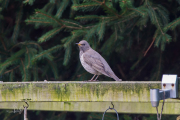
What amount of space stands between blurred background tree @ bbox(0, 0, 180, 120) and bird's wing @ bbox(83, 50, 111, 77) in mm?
134

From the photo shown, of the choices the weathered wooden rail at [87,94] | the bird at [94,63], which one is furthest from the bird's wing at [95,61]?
the weathered wooden rail at [87,94]

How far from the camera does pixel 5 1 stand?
12.8 feet

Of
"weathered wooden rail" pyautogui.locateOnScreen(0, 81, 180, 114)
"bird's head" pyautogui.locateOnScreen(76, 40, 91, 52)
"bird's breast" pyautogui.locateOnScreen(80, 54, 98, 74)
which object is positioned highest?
"bird's head" pyautogui.locateOnScreen(76, 40, 91, 52)

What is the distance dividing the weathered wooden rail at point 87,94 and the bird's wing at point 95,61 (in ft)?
6.50

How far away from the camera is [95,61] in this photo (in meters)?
3.85

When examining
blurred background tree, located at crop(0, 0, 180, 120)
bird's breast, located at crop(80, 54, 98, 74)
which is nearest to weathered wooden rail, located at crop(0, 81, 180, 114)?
blurred background tree, located at crop(0, 0, 180, 120)

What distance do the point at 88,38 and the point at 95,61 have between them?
55 cm

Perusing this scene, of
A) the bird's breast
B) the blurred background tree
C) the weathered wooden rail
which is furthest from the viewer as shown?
the bird's breast

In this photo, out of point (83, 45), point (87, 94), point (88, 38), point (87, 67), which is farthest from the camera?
point (83, 45)

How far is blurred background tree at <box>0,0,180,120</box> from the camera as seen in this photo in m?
3.29

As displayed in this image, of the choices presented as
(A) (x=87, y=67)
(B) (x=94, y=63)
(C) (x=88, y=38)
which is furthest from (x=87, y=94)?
(B) (x=94, y=63)

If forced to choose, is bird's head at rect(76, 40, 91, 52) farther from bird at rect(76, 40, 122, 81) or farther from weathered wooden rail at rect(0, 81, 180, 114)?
weathered wooden rail at rect(0, 81, 180, 114)

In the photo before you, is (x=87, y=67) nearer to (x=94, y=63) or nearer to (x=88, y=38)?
(x=94, y=63)

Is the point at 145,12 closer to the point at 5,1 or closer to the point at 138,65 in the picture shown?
the point at 138,65
